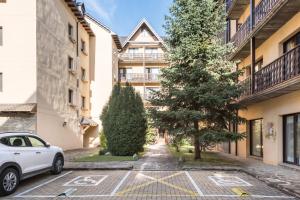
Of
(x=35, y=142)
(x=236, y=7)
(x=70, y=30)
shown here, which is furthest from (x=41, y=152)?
(x=70, y=30)

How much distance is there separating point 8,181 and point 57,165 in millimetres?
3266

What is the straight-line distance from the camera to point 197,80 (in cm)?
1499

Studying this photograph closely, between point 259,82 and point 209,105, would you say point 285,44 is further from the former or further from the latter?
point 209,105

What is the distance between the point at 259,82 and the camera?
49.7 feet

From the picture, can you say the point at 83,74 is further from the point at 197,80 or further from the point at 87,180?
the point at 87,180

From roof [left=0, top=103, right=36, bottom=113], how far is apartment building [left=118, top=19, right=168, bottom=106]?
20.9m

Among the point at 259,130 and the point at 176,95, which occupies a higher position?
the point at 176,95

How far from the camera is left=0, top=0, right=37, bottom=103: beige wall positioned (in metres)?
17.0

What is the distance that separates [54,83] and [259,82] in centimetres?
1254

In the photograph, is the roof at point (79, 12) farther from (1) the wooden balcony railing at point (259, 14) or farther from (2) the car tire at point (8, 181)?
(2) the car tire at point (8, 181)

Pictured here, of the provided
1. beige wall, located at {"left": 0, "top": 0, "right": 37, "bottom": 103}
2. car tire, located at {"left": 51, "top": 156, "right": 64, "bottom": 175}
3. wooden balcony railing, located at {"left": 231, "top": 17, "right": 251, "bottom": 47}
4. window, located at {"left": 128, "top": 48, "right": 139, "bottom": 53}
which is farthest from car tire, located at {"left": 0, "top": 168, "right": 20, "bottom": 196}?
window, located at {"left": 128, "top": 48, "right": 139, "bottom": 53}

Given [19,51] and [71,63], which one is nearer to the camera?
[19,51]

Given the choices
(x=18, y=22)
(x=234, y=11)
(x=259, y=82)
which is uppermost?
(x=234, y=11)

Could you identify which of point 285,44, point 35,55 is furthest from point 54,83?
point 285,44
